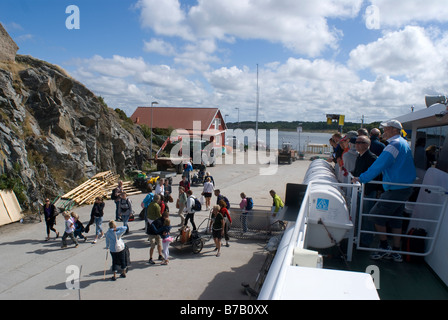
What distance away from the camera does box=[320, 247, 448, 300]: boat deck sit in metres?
3.97

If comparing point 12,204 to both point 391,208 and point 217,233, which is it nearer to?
point 217,233

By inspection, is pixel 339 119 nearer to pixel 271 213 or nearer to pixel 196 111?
pixel 271 213

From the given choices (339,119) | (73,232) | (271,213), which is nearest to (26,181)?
(73,232)

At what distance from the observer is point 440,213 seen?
14.8ft

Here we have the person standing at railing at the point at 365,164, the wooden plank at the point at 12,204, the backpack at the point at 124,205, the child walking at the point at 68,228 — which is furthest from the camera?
the wooden plank at the point at 12,204

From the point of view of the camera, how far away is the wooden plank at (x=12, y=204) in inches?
467

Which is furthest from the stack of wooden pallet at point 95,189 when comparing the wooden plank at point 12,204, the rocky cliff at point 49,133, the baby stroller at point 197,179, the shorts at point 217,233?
the shorts at point 217,233

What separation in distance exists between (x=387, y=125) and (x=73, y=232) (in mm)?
9158

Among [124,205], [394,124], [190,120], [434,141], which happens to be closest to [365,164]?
[394,124]

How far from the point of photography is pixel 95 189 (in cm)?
1619

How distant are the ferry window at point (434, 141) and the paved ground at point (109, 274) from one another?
5.00 meters

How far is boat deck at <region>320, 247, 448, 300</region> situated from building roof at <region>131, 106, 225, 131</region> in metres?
36.9

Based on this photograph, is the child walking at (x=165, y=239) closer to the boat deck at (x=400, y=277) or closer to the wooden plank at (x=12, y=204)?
the boat deck at (x=400, y=277)

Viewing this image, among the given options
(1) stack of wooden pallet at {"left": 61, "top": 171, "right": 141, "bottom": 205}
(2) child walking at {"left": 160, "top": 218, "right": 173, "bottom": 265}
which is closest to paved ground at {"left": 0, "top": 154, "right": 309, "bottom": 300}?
(2) child walking at {"left": 160, "top": 218, "right": 173, "bottom": 265}
